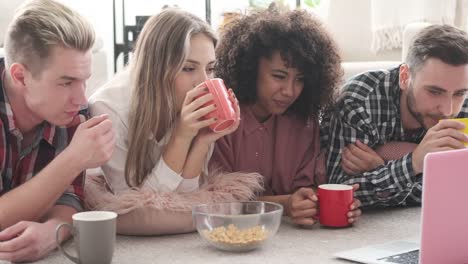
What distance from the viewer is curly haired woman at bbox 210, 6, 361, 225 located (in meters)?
1.70

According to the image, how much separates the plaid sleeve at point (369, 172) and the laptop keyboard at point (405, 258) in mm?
382

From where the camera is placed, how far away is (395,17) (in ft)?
11.2

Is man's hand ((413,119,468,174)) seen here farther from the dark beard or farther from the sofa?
the sofa

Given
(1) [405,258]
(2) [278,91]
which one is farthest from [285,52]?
(1) [405,258]

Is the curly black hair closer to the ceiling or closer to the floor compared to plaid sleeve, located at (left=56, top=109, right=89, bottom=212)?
closer to the ceiling

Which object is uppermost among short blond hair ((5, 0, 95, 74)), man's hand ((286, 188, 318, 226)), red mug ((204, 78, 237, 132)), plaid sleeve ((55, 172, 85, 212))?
short blond hair ((5, 0, 95, 74))

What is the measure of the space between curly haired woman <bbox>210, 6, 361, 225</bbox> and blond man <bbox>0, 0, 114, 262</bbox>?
0.39 metres

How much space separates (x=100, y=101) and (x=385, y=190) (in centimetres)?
68

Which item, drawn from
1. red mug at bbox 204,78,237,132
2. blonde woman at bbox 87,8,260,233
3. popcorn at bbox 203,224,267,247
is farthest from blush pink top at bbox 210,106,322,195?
popcorn at bbox 203,224,267,247

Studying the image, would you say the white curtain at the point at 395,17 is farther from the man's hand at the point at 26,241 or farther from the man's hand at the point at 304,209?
the man's hand at the point at 26,241

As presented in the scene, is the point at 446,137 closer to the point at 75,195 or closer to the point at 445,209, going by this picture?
the point at 445,209

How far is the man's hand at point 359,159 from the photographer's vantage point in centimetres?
169

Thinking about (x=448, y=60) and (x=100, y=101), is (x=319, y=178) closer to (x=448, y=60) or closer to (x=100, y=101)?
(x=448, y=60)

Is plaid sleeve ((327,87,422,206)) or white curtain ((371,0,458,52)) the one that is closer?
plaid sleeve ((327,87,422,206))
